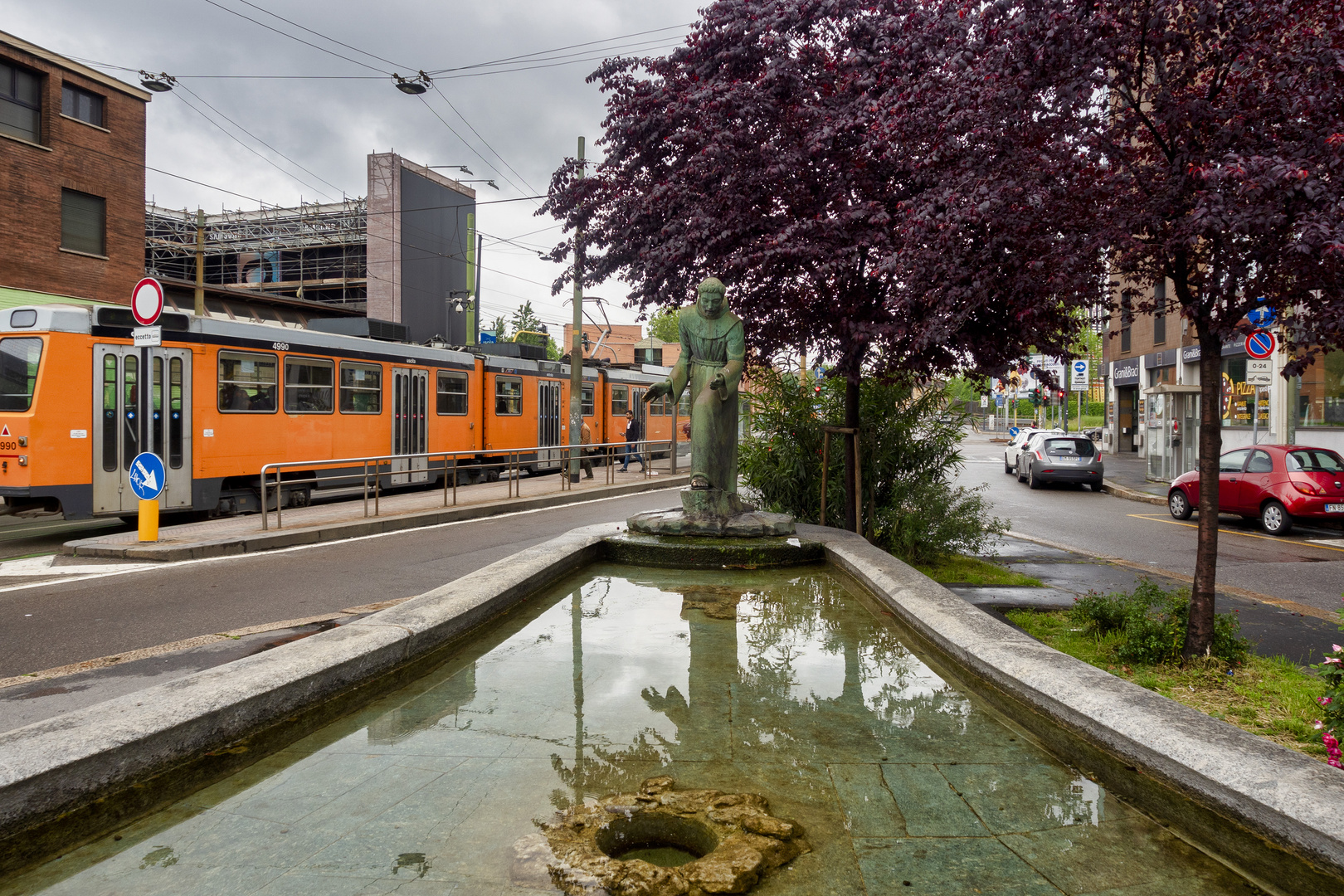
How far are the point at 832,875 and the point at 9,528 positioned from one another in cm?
1597

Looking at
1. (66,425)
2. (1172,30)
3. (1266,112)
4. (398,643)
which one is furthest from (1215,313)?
(66,425)

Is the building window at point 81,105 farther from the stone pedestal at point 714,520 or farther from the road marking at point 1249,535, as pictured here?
the road marking at point 1249,535

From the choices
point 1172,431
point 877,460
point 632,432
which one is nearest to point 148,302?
point 877,460

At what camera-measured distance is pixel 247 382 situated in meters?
14.8

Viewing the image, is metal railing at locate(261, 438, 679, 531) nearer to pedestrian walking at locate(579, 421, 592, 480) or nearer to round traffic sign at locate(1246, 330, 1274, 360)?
pedestrian walking at locate(579, 421, 592, 480)

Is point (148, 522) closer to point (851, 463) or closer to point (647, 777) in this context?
point (851, 463)

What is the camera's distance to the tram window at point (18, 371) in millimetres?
12094

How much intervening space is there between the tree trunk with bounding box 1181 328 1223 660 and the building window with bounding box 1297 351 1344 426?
18436mm

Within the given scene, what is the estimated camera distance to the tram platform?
1083 centimetres

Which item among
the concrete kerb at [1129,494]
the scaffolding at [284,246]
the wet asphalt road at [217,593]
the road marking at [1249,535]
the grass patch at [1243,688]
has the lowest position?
the road marking at [1249,535]

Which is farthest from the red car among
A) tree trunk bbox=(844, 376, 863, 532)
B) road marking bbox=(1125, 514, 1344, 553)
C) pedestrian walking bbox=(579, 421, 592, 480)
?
pedestrian walking bbox=(579, 421, 592, 480)

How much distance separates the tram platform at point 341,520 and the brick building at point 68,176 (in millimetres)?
10777

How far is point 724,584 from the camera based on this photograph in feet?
21.4

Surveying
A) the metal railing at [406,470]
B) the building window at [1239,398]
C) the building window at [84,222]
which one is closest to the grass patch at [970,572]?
the metal railing at [406,470]
